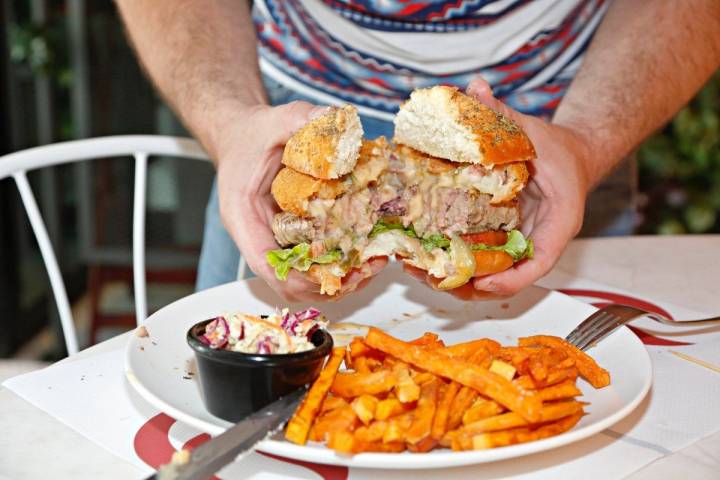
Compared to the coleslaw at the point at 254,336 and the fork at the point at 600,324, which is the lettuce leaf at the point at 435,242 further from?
the coleslaw at the point at 254,336

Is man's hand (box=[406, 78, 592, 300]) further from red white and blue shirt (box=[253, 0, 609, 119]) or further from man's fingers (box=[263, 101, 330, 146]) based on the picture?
red white and blue shirt (box=[253, 0, 609, 119])

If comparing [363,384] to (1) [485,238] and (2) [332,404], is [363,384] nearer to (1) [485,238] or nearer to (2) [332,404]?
(2) [332,404]

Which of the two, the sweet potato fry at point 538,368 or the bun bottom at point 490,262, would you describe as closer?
the sweet potato fry at point 538,368

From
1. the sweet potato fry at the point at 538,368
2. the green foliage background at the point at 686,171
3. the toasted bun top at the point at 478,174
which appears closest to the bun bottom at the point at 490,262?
the toasted bun top at the point at 478,174

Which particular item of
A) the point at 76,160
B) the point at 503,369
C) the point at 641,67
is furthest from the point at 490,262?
the point at 76,160

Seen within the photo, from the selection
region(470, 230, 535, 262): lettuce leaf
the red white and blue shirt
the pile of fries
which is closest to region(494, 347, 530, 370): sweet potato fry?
the pile of fries

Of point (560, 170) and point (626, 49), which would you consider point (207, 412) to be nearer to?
point (560, 170)
